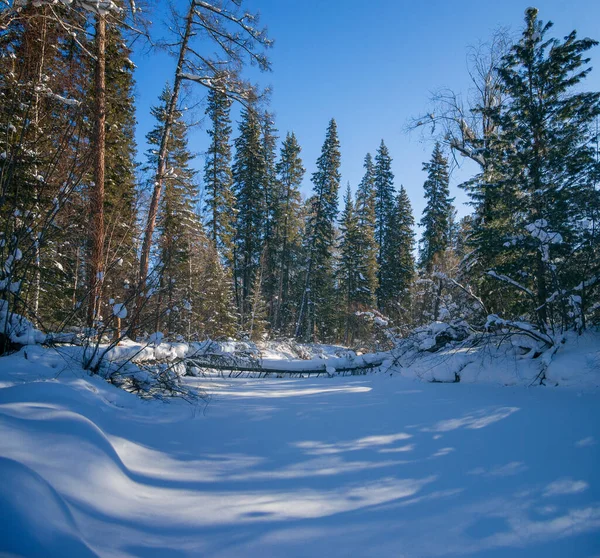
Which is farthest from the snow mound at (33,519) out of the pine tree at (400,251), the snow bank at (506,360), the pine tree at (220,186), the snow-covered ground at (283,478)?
the pine tree at (400,251)

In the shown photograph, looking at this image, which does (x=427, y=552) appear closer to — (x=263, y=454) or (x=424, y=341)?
(x=263, y=454)

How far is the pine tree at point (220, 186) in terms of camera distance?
1970 cm

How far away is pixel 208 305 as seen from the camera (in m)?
16.3

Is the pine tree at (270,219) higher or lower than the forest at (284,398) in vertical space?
higher

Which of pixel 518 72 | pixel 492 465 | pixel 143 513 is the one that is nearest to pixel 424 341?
pixel 492 465

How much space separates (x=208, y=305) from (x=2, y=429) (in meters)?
15.0

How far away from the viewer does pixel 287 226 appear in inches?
984

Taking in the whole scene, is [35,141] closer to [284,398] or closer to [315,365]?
[284,398]

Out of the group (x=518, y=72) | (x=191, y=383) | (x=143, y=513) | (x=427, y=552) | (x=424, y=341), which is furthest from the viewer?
(x=518, y=72)

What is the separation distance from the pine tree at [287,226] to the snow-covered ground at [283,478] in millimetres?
21365

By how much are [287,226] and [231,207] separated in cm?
571

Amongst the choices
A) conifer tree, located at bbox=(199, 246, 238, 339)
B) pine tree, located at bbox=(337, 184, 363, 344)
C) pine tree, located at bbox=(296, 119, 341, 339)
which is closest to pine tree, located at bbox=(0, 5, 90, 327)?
conifer tree, located at bbox=(199, 246, 238, 339)

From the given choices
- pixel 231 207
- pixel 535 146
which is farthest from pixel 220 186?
pixel 535 146

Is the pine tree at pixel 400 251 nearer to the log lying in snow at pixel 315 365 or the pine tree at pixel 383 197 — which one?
the pine tree at pixel 383 197
